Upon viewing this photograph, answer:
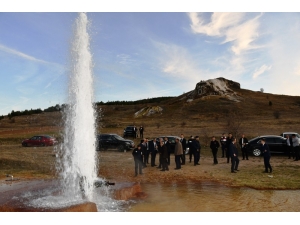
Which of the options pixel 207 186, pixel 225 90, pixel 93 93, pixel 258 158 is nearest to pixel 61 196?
pixel 93 93

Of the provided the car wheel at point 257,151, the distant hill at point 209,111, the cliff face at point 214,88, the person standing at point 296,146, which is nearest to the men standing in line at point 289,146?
the person standing at point 296,146

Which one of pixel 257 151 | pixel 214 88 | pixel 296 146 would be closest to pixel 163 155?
pixel 257 151

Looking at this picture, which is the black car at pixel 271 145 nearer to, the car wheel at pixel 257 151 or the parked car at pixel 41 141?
the car wheel at pixel 257 151

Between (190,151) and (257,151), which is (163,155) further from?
(257,151)

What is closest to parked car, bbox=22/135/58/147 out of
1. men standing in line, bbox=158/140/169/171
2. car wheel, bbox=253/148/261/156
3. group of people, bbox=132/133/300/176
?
group of people, bbox=132/133/300/176

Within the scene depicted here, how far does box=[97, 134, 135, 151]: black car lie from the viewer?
2369 cm

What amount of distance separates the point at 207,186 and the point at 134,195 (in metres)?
3.04

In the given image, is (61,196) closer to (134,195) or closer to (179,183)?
(134,195)

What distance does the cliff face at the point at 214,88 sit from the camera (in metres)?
72.8

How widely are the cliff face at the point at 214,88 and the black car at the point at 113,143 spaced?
51.2m

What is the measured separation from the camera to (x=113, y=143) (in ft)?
78.5

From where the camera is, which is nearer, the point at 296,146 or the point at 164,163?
the point at 164,163

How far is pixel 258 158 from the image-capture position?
60.5ft

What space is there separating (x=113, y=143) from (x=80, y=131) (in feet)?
42.4
